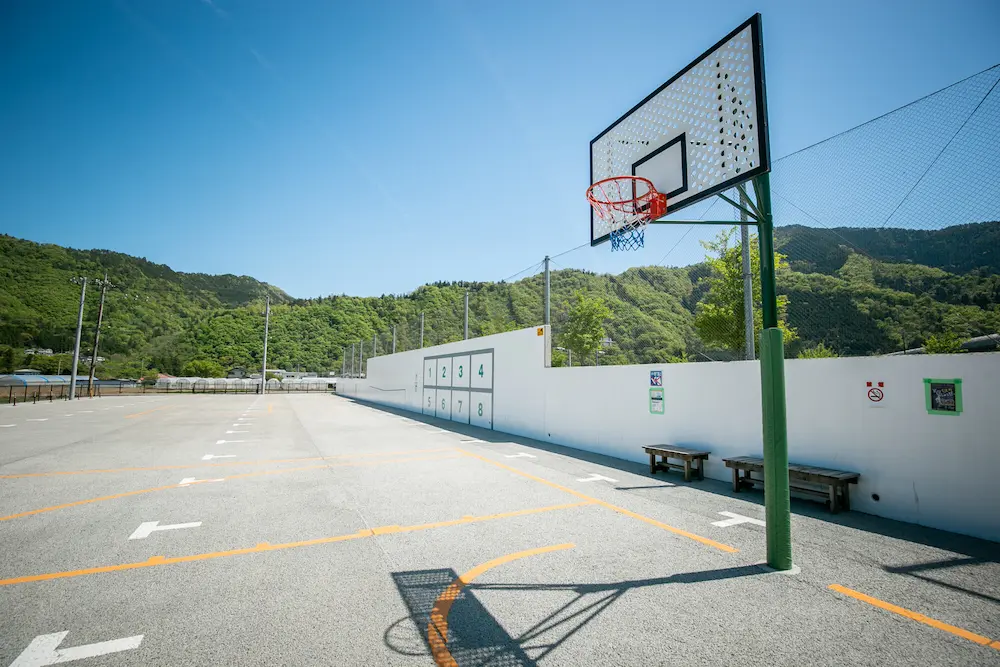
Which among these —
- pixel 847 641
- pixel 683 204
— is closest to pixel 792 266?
pixel 683 204

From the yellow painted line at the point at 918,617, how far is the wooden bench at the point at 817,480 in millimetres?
2077

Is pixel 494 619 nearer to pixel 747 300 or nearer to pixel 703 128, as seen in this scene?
pixel 703 128

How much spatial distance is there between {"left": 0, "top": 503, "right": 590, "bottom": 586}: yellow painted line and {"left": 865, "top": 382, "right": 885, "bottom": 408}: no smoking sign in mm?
3656

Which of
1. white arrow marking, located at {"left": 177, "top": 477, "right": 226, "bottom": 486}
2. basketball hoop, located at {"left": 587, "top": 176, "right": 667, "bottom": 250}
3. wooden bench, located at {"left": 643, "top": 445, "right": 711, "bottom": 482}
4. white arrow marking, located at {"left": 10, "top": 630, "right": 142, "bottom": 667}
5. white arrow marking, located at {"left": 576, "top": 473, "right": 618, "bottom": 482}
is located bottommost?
white arrow marking, located at {"left": 177, "top": 477, "right": 226, "bottom": 486}

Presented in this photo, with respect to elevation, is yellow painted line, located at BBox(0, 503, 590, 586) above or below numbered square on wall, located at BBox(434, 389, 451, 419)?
below

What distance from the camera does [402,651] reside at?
2.60m

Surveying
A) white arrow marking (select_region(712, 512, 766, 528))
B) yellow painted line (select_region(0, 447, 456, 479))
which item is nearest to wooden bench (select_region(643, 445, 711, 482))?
white arrow marking (select_region(712, 512, 766, 528))

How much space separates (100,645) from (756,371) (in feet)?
24.5

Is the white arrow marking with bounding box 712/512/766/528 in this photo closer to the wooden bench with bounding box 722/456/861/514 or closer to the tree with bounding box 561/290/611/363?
the wooden bench with bounding box 722/456/861/514

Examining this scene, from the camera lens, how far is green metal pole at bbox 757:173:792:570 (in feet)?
12.4

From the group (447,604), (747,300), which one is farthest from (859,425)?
(447,604)

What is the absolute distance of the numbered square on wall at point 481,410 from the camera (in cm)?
1525

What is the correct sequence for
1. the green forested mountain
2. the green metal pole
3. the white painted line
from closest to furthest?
the green metal pole → the white painted line → the green forested mountain

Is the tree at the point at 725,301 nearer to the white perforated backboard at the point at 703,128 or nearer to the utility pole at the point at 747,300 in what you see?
the utility pole at the point at 747,300
